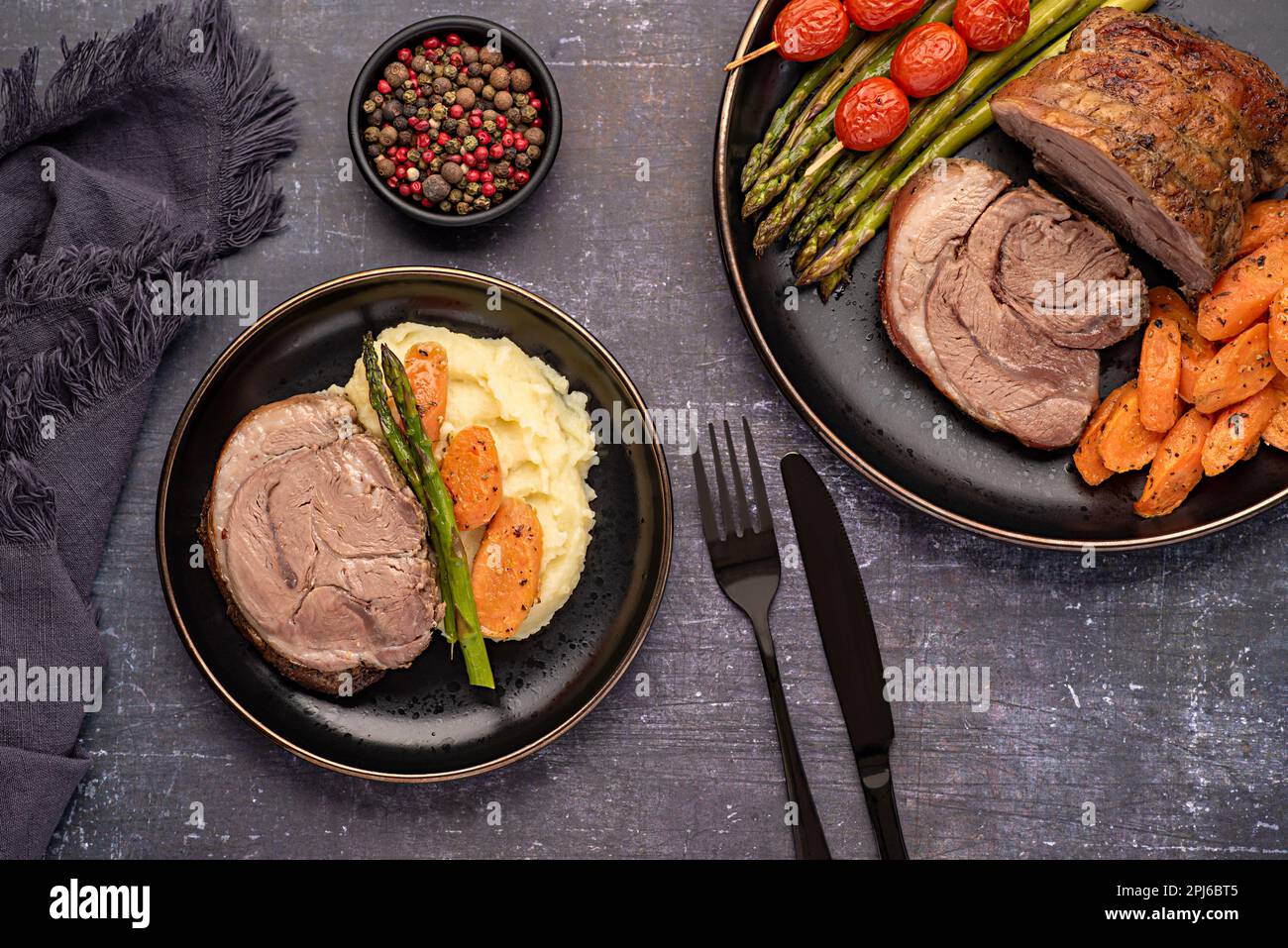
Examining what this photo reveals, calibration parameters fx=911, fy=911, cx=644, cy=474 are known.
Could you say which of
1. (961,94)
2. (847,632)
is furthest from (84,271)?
(961,94)

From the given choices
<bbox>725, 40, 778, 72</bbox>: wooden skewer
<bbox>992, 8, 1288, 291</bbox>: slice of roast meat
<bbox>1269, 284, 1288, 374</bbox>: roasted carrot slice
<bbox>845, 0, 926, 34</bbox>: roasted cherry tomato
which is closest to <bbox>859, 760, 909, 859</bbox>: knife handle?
<bbox>1269, 284, 1288, 374</bbox>: roasted carrot slice

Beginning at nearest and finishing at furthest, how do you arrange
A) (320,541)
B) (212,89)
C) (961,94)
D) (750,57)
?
1. (320,541)
2. (750,57)
3. (961,94)
4. (212,89)

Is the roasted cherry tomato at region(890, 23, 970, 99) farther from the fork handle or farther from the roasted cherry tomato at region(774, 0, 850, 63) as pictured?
the fork handle

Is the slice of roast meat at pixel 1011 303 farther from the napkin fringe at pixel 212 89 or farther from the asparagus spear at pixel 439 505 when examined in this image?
the napkin fringe at pixel 212 89

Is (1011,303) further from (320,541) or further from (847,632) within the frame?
(320,541)
